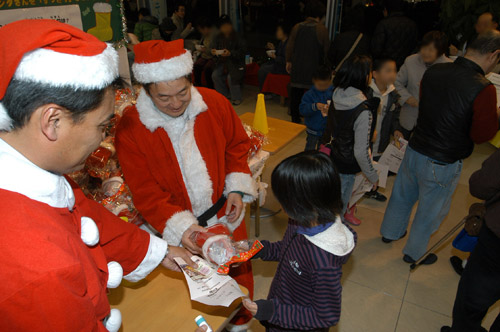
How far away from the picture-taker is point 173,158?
1.80 m

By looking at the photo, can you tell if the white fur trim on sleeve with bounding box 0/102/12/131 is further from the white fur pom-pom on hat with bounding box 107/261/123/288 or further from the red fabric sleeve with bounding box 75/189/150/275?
the white fur pom-pom on hat with bounding box 107/261/123/288

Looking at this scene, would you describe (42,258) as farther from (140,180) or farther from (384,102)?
(384,102)

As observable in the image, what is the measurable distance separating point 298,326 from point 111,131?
1602 millimetres

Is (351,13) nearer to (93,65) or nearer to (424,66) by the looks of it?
(424,66)

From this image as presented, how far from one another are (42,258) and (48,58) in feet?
1.50

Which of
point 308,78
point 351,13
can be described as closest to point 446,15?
point 351,13

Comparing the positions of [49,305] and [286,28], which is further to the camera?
[286,28]

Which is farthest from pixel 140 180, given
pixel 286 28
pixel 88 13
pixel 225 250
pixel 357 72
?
pixel 286 28

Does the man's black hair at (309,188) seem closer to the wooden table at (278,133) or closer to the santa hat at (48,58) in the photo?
the santa hat at (48,58)

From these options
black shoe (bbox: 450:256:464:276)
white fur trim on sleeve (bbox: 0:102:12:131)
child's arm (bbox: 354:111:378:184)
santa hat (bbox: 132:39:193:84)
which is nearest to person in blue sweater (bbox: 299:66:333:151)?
child's arm (bbox: 354:111:378:184)

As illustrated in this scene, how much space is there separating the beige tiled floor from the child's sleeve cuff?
1.22 m

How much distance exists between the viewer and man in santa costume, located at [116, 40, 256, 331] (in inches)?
66.4

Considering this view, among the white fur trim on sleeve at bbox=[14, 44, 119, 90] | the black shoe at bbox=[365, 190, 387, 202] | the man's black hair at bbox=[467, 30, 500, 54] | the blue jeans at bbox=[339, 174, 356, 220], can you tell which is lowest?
the black shoe at bbox=[365, 190, 387, 202]

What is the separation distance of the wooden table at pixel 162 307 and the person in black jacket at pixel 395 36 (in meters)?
4.28
